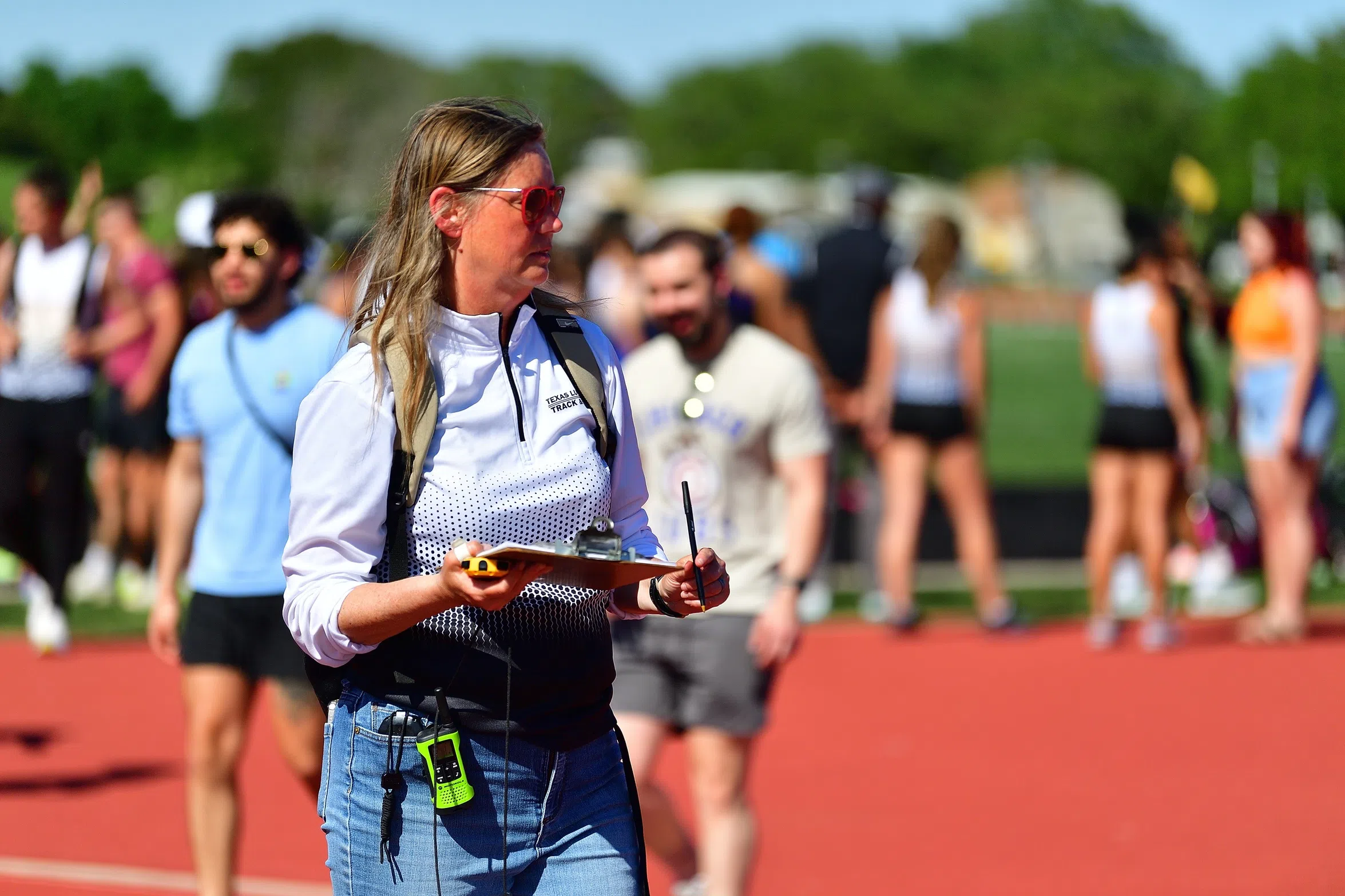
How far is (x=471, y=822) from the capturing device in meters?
2.93

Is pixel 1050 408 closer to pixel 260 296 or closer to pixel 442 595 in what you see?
pixel 260 296

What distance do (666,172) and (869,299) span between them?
5794 inches

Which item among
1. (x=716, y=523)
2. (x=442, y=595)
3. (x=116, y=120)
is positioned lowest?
(x=716, y=523)

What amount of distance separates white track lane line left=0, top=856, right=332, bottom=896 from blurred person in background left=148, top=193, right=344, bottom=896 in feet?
2.23

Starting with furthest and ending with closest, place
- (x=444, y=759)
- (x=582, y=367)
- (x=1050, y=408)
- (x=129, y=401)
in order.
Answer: (x=1050, y=408)
(x=129, y=401)
(x=582, y=367)
(x=444, y=759)

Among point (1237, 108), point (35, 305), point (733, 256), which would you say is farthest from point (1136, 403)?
point (1237, 108)

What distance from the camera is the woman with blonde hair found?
2857 mm

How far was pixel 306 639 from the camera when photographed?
2887 millimetres

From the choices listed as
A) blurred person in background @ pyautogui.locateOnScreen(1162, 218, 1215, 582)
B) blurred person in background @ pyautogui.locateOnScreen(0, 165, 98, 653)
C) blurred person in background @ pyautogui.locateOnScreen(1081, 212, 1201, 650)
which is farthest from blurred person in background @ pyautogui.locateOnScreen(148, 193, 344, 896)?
blurred person in background @ pyautogui.locateOnScreen(1162, 218, 1215, 582)

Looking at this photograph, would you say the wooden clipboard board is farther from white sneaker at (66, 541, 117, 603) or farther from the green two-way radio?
white sneaker at (66, 541, 117, 603)

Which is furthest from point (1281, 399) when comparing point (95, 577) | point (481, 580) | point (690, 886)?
point (481, 580)

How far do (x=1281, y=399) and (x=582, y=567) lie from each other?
27.5 ft

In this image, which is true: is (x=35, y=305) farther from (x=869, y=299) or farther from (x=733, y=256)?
(x=869, y=299)

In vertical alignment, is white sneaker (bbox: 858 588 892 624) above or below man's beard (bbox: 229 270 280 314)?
below
